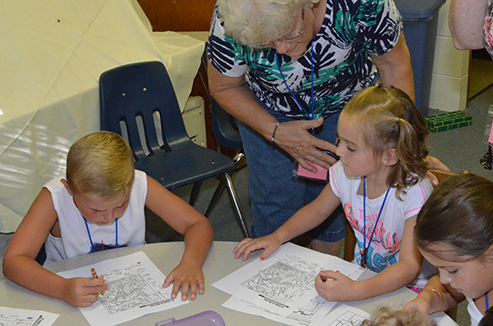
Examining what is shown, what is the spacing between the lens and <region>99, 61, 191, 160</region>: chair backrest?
7.83 feet

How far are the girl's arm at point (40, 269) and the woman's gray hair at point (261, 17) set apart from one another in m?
0.70

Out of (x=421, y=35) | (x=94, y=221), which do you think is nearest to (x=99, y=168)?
(x=94, y=221)

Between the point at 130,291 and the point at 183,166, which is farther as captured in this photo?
the point at 183,166

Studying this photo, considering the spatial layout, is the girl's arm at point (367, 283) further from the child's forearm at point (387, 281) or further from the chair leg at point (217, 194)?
the chair leg at point (217, 194)

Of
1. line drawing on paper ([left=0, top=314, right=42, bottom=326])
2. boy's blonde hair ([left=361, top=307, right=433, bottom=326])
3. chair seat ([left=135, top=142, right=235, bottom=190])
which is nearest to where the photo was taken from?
boy's blonde hair ([left=361, top=307, right=433, bottom=326])

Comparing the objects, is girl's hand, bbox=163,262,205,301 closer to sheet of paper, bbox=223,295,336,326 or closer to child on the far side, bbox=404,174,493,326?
sheet of paper, bbox=223,295,336,326

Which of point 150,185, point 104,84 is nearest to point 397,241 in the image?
point 150,185

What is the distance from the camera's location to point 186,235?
1460mm

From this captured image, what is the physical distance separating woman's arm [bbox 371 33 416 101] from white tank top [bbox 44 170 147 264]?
814 millimetres

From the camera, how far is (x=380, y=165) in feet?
4.67

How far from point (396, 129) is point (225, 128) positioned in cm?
Answer: 159

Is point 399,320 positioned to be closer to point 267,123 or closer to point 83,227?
point 267,123

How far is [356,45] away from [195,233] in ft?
2.36

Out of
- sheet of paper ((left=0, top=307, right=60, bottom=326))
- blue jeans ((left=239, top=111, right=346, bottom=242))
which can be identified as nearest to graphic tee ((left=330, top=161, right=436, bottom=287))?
blue jeans ((left=239, top=111, right=346, bottom=242))
